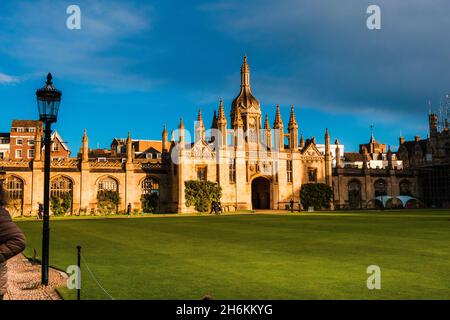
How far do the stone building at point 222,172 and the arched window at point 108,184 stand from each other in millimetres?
122

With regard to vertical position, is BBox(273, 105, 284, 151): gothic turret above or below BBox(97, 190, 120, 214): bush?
above

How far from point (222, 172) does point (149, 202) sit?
10117 millimetres

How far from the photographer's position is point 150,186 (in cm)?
6303

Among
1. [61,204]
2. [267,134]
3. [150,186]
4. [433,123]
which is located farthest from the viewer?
[433,123]

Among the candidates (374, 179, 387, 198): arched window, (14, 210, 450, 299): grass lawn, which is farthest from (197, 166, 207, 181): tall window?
(14, 210, 450, 299): grass lawn

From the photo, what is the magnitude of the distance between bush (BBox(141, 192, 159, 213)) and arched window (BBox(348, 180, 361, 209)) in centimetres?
2965

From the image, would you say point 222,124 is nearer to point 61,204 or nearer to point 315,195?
point 315,195

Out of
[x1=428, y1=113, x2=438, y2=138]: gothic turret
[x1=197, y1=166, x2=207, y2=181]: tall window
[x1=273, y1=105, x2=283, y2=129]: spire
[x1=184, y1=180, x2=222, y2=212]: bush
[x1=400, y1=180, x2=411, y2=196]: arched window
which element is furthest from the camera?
[x1=428, y1=113, x2=438, y2=138]: gothic turret

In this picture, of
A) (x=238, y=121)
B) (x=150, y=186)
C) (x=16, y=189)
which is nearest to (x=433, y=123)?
(x=238, y=121)

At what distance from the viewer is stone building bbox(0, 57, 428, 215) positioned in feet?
191

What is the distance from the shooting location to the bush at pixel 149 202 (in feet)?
202

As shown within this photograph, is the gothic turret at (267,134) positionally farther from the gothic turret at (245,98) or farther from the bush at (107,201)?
the bush at (107,201)

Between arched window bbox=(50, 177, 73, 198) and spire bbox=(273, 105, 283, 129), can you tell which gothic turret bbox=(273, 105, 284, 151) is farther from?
arched window bbox=(50, 177, 73, 198)
